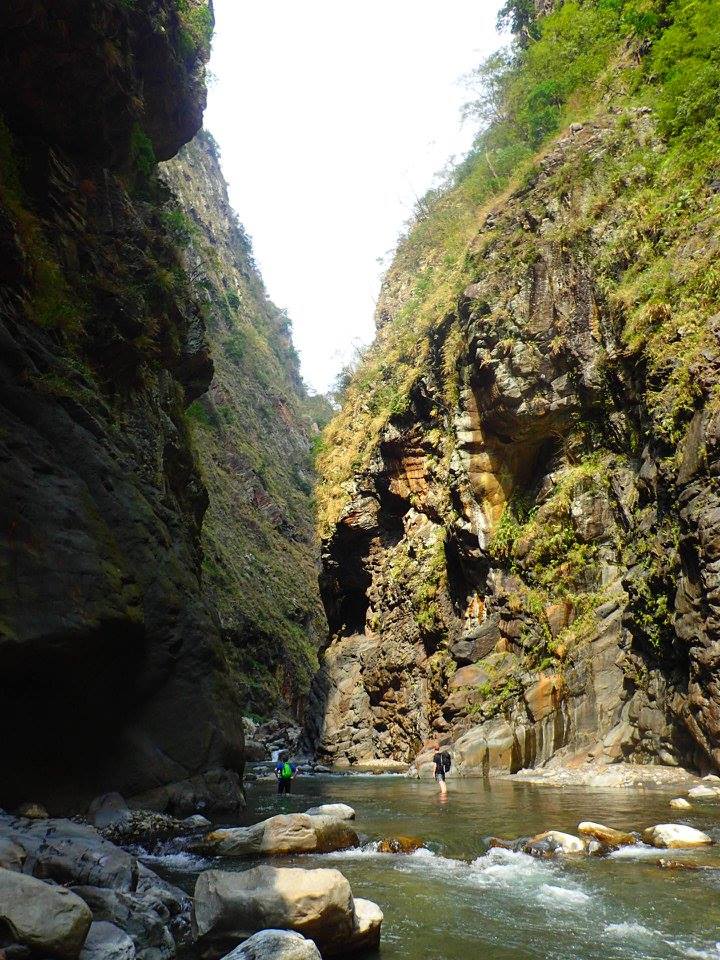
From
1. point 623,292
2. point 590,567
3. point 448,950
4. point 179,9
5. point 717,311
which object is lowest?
point 448,950

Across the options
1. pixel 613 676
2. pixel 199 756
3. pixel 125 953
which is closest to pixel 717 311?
pixel 613 676

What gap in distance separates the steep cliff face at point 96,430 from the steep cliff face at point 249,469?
7.50m

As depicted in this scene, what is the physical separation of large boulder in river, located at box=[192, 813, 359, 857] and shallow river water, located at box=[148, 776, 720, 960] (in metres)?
0.31

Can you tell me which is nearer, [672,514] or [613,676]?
[672,514]

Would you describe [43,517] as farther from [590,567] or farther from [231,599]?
[231,599]

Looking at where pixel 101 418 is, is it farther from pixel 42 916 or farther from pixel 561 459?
pixel 561 459

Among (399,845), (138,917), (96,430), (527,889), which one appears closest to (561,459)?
(96,430)

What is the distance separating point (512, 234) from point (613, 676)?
18.4m

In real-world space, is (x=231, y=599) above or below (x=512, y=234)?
below

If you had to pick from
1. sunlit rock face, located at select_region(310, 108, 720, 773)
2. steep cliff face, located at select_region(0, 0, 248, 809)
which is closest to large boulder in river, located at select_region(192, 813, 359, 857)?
steep cliff face, located at select_region(0, 0, 248, 809)

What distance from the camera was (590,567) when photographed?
815 inches

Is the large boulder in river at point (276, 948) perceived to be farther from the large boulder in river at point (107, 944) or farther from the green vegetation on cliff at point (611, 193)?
the green vegetation on cliff at point (611, 193)

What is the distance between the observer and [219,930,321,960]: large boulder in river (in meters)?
4.48

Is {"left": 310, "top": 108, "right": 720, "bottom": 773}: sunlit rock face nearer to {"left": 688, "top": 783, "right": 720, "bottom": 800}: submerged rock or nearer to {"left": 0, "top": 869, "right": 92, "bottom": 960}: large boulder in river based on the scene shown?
{"left": 688, "top": 783, "right": 720, "bottom": 800}: submerged rock
